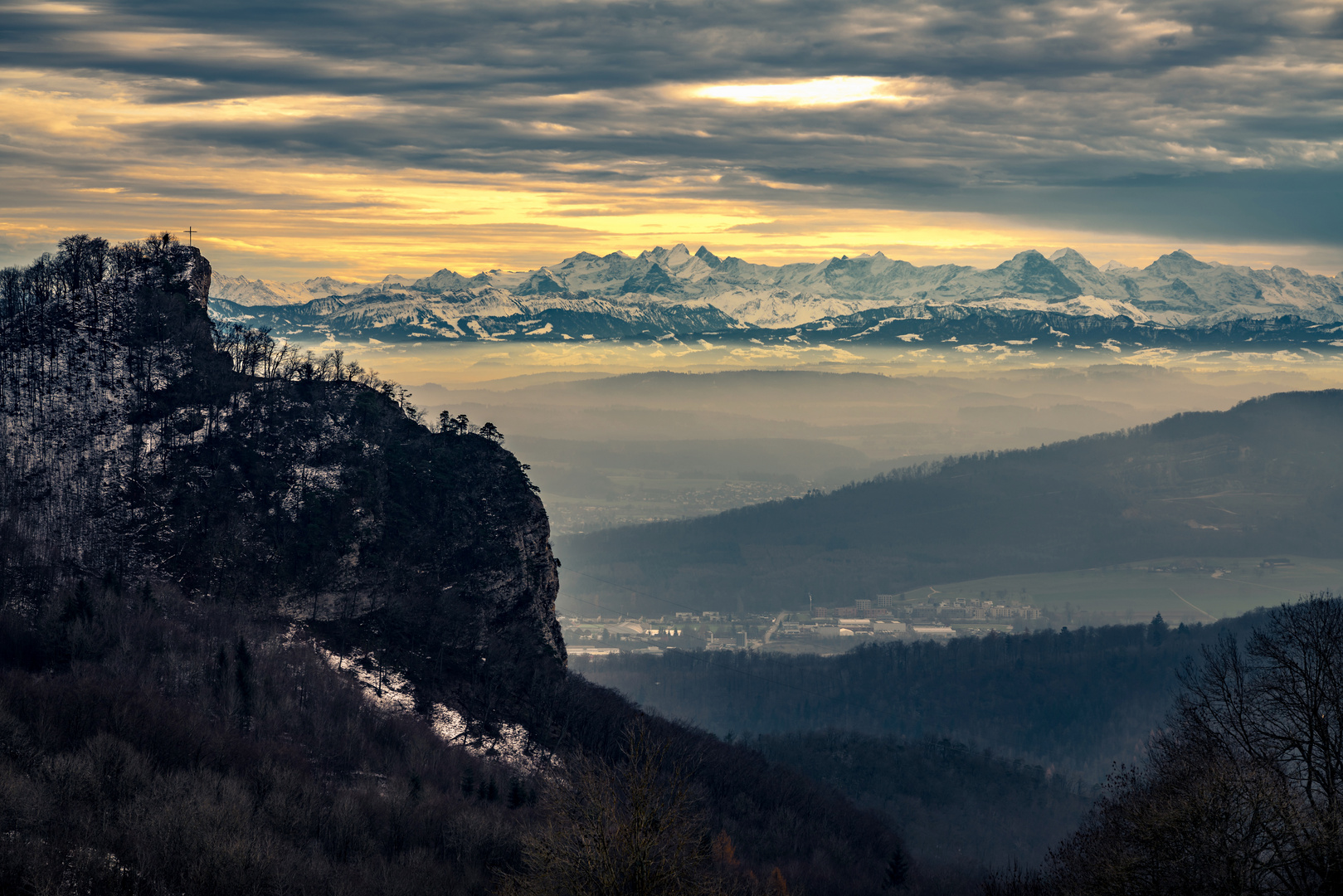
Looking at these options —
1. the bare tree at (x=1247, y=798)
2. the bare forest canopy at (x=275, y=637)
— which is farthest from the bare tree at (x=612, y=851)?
the bare tree at (x=1247, y=798)

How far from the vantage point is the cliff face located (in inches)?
4673

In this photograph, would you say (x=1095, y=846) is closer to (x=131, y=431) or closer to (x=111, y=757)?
(x=111, y=757)

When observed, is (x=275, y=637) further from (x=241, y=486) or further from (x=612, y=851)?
(x=612, y=851)

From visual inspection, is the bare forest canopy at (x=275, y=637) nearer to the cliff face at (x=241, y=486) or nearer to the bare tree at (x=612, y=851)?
the cliff face at (x=241, y=486)

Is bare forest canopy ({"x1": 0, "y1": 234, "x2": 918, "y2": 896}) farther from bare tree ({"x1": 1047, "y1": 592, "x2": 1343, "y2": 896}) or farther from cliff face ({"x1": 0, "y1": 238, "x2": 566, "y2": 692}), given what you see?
bare tree ({"x1": 1047, "y1": 592, "x2": 1343, "y2": 896})

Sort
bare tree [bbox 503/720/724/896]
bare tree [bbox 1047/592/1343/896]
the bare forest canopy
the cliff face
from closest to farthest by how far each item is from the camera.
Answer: bare tree [bbox 1047/592/1343/896] → bare tree [bbox 503/720/724/896] → the bare forest canopy → the cliff face

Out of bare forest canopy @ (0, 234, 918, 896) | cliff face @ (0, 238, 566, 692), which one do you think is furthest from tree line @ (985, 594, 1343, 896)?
cliff face @ (0, 238, 566, 692)

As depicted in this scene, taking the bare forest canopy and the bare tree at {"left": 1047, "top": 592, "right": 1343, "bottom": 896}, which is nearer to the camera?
the bare tree at {"left": 1047, "top": 592, "right": 1343, "bottom": 896}

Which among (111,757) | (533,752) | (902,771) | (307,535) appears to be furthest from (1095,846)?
(902,771)

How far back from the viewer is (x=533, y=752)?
115 meters

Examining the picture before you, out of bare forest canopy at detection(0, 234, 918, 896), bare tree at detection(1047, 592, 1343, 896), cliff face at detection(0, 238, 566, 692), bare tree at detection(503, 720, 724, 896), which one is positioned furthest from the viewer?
cliff face at detection(0, 238, 566, 692)

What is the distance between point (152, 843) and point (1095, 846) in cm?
4524

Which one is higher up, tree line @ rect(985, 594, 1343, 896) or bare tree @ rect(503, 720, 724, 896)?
tree line @ rect(985, 594, 1343, 896)

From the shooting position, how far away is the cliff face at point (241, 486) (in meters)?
119
